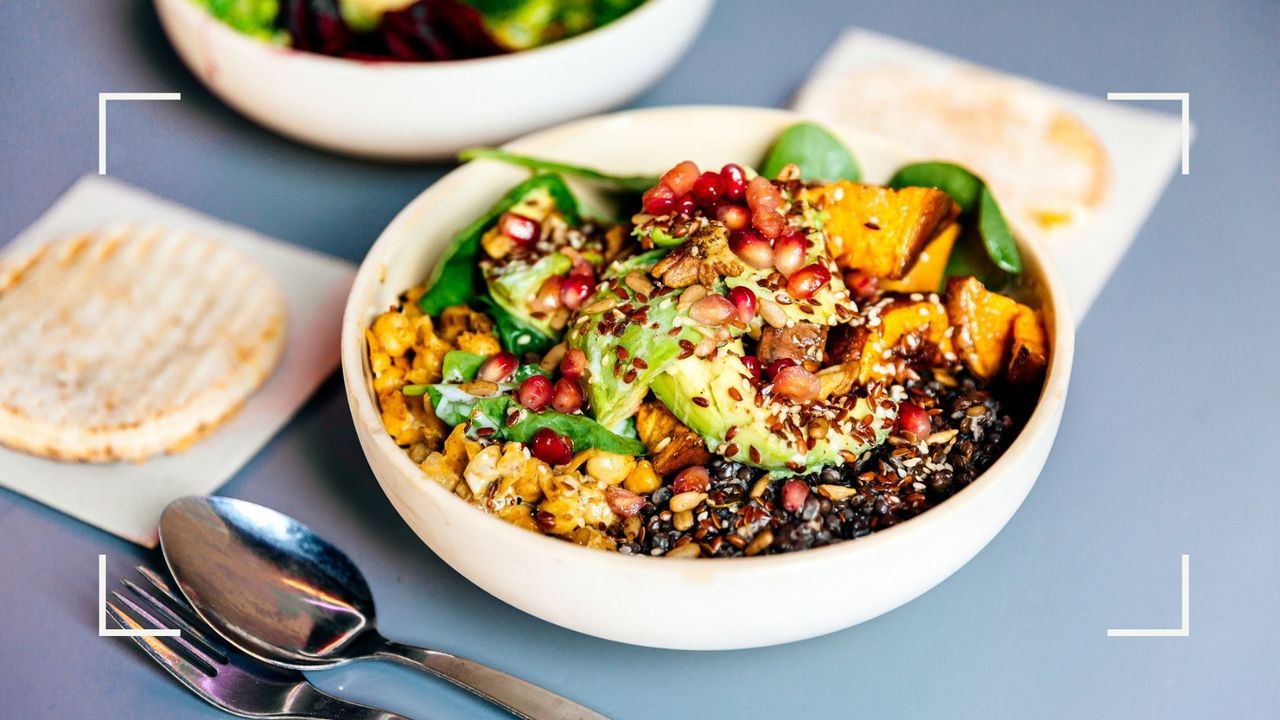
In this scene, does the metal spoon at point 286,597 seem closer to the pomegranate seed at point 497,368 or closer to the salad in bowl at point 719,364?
the salad in bowl at point 719,364

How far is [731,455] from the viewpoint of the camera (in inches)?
69.3

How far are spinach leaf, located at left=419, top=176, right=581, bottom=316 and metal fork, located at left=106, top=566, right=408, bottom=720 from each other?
2.19ft

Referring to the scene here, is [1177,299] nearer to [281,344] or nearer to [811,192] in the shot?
[811,192]

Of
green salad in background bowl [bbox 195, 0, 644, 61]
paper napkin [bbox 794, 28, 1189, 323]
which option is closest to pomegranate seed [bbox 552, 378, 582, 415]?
paper napkin [bbox 794, 28, 1189, 323]

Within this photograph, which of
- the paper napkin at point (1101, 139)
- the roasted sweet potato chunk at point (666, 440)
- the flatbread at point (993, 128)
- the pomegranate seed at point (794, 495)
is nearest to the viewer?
the pomegranate seed at point (794, 495)

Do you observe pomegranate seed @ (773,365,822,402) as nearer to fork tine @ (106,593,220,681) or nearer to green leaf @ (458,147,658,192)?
green leaf @ (458,147,658,192)

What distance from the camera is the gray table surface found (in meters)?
1.80

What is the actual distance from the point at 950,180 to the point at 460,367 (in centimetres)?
101

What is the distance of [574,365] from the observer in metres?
1.82

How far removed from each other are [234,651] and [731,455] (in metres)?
0.85

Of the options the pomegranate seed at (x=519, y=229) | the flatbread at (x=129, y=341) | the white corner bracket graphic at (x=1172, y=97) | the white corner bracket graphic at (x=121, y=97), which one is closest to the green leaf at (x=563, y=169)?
the pomegranate seed at (x=519, y=229)

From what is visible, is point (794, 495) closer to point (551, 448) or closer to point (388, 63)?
point (551, 448)

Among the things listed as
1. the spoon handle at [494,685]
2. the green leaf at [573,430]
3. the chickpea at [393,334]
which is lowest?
the spoon handle at [494,685]

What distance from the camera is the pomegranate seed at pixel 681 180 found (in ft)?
6.40
